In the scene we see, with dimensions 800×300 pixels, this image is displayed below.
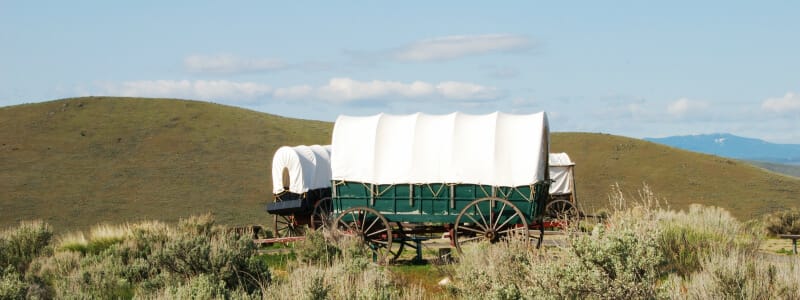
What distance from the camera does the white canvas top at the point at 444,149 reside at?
1540 cm

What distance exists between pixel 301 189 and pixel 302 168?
0.60 m

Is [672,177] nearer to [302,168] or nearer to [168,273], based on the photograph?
[302,168]

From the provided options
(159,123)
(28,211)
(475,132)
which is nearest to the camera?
(475,132)

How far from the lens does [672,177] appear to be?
181ft

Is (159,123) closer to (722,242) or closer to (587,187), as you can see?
(587,187)

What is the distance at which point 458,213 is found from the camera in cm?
1559

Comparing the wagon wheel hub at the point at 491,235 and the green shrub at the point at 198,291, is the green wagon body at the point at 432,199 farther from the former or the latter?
the green shrub at the point at 198,291

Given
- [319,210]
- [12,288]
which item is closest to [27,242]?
[12,288]

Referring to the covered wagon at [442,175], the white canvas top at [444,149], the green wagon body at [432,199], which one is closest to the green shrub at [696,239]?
the green wagon body at [432,199]

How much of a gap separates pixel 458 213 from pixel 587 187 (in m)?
39.2

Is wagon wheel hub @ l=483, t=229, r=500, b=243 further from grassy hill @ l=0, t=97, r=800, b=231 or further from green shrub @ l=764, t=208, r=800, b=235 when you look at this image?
grassy hill @ l=0, t=97, r=800, b=231

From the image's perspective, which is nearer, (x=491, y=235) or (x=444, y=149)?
(x=491, y=235)

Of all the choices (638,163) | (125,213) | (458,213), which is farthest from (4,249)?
(638,163)

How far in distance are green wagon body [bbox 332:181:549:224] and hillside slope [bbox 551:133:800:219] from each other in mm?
31786
